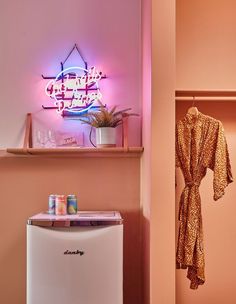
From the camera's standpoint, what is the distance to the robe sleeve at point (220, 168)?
2189 millimetres

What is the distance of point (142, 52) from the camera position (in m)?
2.75

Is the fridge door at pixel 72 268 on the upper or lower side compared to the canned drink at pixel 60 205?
lower

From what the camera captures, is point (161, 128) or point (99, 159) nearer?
point (161, 128)

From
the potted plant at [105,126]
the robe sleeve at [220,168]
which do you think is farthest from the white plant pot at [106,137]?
the robe sleeve at [220,168]

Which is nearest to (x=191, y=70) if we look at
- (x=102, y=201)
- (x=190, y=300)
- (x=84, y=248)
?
(x=102, y=201)

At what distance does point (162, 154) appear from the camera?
2115 millimetres

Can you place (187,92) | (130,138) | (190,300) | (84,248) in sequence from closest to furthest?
(84,248), (187,92), (190,300), (130,138)

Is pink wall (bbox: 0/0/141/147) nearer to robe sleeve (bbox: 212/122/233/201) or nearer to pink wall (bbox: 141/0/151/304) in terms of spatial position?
pink wall (bbox: 141/0/151/304)

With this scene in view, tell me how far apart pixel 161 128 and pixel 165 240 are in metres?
0.67

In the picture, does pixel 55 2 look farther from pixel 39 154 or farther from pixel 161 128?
pixel 161 128

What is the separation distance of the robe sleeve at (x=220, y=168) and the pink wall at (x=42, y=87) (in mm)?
728

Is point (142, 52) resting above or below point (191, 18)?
below

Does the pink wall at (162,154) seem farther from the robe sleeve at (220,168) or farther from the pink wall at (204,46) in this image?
the pink wall at (204,46)

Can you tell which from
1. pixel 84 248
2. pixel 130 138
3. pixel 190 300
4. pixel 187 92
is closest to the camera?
pixel 84 248
